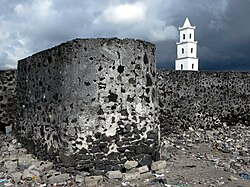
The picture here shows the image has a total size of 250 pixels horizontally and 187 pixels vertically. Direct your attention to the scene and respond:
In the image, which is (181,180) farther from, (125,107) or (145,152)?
(125,107)

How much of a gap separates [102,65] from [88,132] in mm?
1180

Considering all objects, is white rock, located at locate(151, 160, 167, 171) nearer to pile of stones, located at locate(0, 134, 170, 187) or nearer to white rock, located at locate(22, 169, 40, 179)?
pile of stones, located at locate(0, 134, 170, 187)

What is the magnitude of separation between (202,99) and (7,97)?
6182 mm

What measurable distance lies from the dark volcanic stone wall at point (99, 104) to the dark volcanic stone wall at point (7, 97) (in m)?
3.44

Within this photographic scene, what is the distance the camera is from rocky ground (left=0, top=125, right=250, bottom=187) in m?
5.64

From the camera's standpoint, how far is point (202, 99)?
11.3 m

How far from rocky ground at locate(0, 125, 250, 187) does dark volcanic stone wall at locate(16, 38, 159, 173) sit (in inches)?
8.9

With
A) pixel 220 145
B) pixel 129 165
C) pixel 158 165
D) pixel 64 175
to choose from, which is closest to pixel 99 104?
pixel 129 165

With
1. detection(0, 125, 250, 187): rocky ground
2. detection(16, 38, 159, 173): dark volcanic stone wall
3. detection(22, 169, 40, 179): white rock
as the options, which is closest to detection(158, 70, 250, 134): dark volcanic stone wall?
detection(0, 125, 250, 187): rocky ground

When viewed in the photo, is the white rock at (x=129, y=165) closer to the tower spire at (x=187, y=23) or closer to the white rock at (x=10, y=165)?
the white rock at (x=10, y=165)

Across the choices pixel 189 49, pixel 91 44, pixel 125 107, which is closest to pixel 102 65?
pixel 91 44

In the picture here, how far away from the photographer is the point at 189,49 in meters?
41.1

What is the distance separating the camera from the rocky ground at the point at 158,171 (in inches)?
222

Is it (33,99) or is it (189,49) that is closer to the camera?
(33,99)
